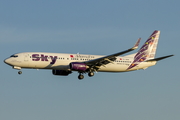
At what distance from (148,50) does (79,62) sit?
16924 mm

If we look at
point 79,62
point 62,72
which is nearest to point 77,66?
point 79,62

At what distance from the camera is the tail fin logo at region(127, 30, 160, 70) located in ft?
Answer: 269

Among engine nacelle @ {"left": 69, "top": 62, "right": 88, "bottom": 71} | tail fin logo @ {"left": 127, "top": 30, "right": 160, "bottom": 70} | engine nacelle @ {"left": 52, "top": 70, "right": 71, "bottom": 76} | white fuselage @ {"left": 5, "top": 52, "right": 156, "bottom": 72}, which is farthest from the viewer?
tail fin logo @ {"left": 127, "top": 30, "right": 160, "bottom": 70}

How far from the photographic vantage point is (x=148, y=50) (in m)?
84.9

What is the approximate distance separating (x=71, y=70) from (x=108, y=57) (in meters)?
6.93

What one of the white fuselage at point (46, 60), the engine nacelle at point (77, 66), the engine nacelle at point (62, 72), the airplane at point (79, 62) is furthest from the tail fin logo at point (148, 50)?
the engine nacelle at point (62, 72)

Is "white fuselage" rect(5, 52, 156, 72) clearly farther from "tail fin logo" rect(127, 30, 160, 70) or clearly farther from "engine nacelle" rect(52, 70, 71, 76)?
"tail fin logo" rect(127, 30, 160, 70)

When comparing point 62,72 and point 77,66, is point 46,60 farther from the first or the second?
point 62,72

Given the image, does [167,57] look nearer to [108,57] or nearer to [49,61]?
[108,57]

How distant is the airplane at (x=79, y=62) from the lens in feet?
239

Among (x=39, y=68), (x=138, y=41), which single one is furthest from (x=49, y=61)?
(x=138, y=41)

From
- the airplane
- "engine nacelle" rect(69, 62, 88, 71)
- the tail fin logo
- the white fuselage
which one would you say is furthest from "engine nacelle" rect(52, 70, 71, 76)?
the tail fin logo

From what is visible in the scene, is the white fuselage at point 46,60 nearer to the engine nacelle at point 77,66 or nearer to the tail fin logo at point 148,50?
the engine nacelle at point 77,66

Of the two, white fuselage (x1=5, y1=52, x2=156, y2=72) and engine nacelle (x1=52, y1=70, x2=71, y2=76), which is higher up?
white fuselage (x1=5, y1=52, x2=156, y2=72)
